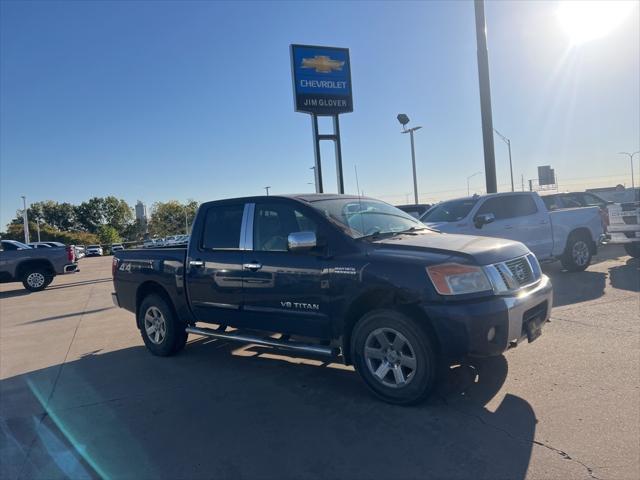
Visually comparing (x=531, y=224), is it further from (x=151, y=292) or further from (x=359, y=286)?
Result: (x=151, y=292)

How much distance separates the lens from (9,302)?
13.6 metres

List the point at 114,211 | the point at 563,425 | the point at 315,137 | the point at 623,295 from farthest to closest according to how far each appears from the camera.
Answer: the point at 114,211 → the point at 315,137 → the point at 623,295 → the point at 563,425

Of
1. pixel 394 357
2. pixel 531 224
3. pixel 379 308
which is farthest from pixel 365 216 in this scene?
pixel 531 224

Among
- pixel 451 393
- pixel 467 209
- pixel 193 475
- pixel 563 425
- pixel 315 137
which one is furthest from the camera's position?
pixel 315 137

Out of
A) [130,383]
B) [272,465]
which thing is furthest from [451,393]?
[130,383]

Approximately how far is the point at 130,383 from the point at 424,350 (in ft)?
10.9

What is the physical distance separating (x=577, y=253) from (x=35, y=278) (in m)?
16.3

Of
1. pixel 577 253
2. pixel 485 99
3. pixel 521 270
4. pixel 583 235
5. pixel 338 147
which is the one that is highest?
pixel 485 99

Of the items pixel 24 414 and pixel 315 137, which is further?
pixel 315 137

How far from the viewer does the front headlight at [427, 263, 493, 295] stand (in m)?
3.80

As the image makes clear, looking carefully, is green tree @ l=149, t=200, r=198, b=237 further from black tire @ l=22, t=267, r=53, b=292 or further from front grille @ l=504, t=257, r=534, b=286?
front grille @ l=504, t=257, r=534, b=286

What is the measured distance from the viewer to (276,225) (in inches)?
199

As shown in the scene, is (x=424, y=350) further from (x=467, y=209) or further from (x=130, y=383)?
(x=467, y=209)

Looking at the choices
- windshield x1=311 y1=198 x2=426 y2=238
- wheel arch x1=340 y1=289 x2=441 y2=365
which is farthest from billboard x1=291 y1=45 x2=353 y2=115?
wheel arch x1=340 y1=289 x2=441 y2=365
